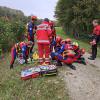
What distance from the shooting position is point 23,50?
15.0 metres

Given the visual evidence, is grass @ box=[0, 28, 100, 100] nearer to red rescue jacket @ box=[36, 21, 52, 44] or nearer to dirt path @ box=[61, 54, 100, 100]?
dirt path @ box=[61, 54, 100, 100]

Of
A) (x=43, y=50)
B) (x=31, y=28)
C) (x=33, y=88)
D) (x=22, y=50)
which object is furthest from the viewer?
(x=31, y=28)

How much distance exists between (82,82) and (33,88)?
1.81 metres

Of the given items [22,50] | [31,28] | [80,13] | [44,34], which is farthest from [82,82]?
[80,13]

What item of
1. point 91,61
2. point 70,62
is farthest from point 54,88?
point 91,61

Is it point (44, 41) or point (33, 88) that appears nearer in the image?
point (33, 88)

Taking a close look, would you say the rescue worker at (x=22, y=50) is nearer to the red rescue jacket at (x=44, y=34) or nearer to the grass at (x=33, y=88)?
the red rescue jacket at (x=44, y=34)

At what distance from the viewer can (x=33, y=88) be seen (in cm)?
1175

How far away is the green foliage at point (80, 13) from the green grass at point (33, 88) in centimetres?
2658

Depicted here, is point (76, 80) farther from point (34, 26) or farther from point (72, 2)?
point (72, 2)

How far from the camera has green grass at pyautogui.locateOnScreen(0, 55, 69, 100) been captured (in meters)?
11.0

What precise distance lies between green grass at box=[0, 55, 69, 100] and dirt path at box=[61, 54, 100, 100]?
289 millimetres

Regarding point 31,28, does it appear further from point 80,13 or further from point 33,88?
point 80,13

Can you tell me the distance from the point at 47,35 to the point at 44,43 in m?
0.38
